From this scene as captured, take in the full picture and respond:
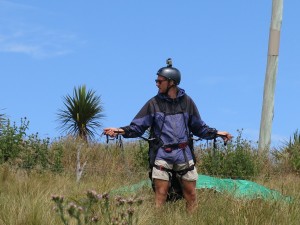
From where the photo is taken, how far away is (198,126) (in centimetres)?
853

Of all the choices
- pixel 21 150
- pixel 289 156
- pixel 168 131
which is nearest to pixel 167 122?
pixel 168 131

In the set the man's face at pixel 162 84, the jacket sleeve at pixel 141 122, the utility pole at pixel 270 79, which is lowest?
the jacket sleeve at pixel 141 122

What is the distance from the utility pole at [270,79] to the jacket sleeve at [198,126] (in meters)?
11.2

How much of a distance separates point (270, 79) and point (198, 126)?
39.0 ft

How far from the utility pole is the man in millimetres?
A: 11541

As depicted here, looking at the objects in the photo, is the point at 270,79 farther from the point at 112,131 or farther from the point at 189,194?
the point at 112,131

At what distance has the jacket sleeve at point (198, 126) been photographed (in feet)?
27.7

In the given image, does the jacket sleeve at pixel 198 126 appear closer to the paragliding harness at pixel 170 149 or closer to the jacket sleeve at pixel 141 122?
the paragliding harness at pixel 170 149

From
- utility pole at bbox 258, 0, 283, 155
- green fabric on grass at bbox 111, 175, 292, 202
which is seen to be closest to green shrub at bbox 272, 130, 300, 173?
utility pole at bbox 258, 0, 283, 155

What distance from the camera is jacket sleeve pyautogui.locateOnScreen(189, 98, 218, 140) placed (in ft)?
27.7

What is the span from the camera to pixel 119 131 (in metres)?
8.01

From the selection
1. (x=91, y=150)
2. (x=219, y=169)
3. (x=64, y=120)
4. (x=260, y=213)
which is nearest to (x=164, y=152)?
(x=260, y=213)

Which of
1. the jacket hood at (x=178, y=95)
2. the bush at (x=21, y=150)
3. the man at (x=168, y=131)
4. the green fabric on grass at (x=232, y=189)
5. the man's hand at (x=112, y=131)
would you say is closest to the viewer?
the man's hand at (x=112, y=131)

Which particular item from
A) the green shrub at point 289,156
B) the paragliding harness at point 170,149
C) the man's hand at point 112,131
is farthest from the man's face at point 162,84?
the green shrub at point 289,156
